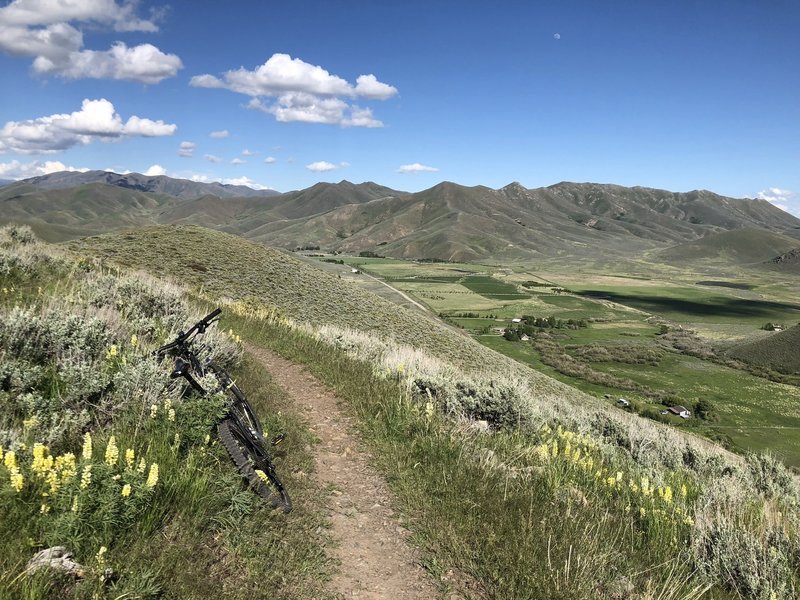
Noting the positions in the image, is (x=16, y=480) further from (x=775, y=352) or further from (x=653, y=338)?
(x=653, y=338)

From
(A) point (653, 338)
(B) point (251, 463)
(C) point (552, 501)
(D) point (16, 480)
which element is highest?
(D) point (16, 480)

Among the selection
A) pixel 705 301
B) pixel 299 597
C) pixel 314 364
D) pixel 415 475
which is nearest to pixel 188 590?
pixel 299 597

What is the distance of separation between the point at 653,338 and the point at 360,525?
124 meters

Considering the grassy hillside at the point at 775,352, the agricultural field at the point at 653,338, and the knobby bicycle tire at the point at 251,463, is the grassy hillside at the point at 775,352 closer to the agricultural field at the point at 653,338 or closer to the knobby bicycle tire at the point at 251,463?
the agricultural field at the point at 653,338

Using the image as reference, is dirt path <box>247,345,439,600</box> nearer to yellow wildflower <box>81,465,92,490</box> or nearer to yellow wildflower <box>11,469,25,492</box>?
yellow wildflower <box>81,465,92,490</box>

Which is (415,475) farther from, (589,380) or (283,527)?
(589,380)

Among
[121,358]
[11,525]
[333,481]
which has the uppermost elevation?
[121,358]

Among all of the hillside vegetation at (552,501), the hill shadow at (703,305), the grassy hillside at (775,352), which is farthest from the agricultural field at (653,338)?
the hillside vegetation at (552,501)

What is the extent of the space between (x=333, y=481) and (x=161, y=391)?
8.86ft

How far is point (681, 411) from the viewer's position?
2522 inches

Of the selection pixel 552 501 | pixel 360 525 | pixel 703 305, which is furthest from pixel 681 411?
pixel 703 305

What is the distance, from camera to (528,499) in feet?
20.4

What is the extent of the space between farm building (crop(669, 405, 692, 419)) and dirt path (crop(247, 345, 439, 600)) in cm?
6783

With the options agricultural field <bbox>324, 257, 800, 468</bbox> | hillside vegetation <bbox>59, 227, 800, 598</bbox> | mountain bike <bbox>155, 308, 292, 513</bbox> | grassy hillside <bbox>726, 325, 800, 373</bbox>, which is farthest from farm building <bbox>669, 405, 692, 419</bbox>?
mountain bike <bbox>155, 308, 292, 513</bbox>
